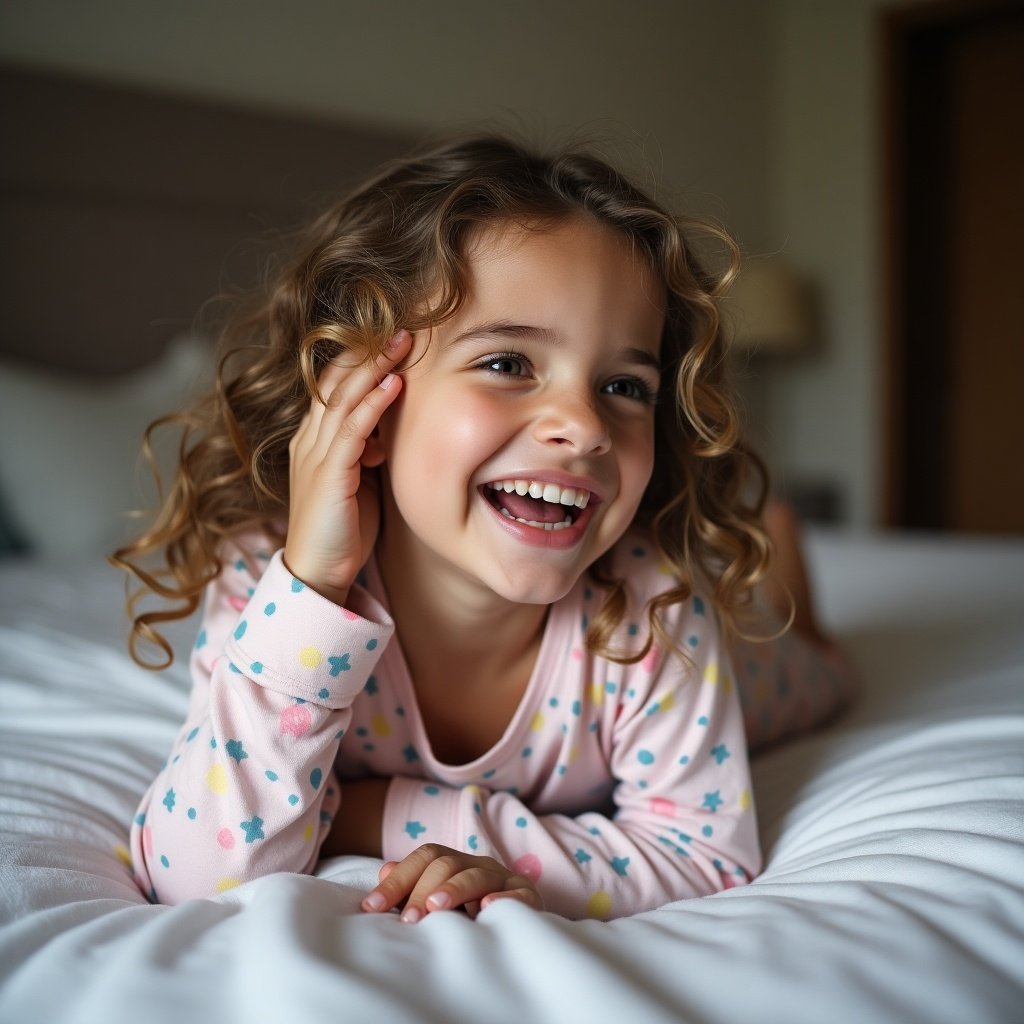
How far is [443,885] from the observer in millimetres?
654

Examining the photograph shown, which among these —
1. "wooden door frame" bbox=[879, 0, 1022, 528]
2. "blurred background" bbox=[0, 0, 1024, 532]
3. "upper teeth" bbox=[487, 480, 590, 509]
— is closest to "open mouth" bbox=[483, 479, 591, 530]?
"upper teeth" bbox=[487, 480, 590, 509]

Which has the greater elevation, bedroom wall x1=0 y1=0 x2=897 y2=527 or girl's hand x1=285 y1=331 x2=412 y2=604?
bedroom wall x1=0 y1=0 x2=897 y2=527

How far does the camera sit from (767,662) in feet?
4.11

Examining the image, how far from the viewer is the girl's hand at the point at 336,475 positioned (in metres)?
0.81

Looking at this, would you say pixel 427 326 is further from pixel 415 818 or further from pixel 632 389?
pixel 415 818

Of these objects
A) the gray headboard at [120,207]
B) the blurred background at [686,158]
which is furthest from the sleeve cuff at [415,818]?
the blurred background at [686,158]

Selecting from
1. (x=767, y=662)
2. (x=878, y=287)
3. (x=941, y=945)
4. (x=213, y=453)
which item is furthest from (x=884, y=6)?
(x=941, y=945)

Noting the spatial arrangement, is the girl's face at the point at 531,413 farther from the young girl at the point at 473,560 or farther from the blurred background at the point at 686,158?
the blurred background at the point at 686,158

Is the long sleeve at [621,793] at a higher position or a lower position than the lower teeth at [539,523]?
lower

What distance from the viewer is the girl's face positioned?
829 millimetres

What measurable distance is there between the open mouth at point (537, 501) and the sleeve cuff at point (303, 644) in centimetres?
15

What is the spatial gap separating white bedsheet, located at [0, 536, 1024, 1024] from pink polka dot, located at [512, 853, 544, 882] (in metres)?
0.12

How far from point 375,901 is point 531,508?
1.15 ft

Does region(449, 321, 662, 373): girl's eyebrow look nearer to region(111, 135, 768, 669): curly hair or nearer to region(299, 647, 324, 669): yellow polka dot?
region(111, 135, 768, 669): curly hair
